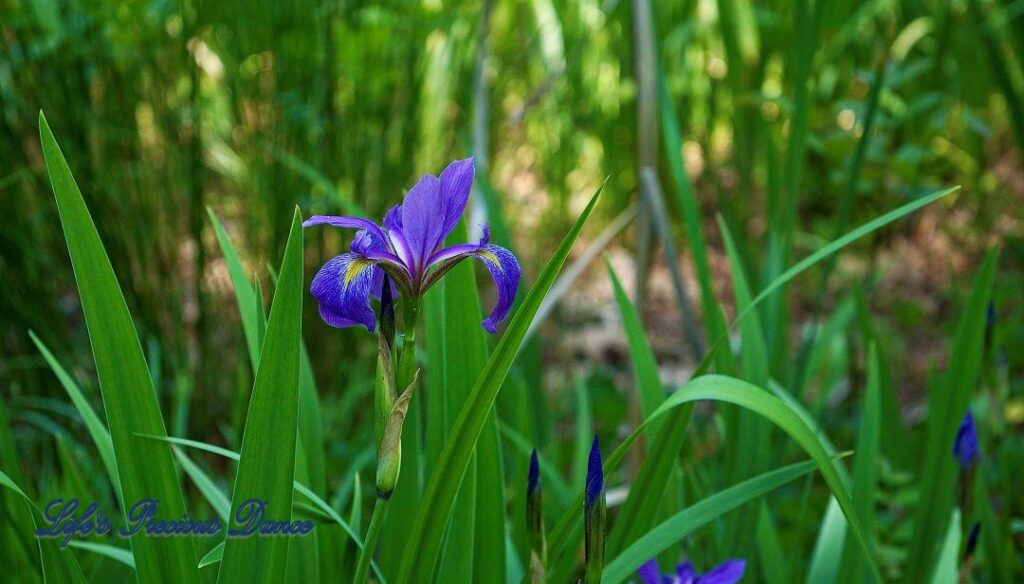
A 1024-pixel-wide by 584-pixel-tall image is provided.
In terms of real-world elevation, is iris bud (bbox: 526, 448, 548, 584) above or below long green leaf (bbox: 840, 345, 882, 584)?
above

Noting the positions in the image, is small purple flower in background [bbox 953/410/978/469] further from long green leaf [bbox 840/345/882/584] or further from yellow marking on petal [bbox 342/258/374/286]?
yellow marking on petal [bbox 342/258/374/286]

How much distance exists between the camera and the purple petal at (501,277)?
65 centimetres

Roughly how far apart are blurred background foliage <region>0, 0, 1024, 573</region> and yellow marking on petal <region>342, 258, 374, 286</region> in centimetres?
57

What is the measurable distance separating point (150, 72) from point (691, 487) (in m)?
1.35

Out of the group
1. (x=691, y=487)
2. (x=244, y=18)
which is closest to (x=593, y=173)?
(x=244, y=18)

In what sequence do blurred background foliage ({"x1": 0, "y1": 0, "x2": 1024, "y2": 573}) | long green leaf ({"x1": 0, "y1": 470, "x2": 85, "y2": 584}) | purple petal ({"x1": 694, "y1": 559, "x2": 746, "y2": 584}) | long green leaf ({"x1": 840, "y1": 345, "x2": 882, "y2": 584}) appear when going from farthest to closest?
1. blurred background foliage ({"x1": 0, "y1": 0, "x2": 1024, "y2": 573})
2. long green leaf ({"x1": 840, "y1": 345, "x2": 882, "y2": 584})
3. purple petal ({"x1": 694, "y1": 559, "x2": 746, "y2": 584})
4. long green leaf ({"x1": 0, "y1": 470, "x2": 85, "y2": 584})

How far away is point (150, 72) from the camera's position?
1.86 meters

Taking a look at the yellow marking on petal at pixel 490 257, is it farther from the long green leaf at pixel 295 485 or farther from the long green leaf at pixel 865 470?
the long green leaf at pixel 865 470

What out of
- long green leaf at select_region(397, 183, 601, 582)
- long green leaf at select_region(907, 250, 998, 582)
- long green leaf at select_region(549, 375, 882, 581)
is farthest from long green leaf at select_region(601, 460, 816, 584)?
long green leaf at select_region(907, 250, 998, 582)

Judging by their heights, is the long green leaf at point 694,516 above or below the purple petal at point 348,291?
below

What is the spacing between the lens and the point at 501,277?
657mm

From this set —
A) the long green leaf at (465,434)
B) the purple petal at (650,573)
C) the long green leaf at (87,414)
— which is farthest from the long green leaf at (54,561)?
the purple petal at (650,573)

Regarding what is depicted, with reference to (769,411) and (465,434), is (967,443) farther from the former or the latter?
(465,434)

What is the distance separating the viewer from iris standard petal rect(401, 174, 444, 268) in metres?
0.65
